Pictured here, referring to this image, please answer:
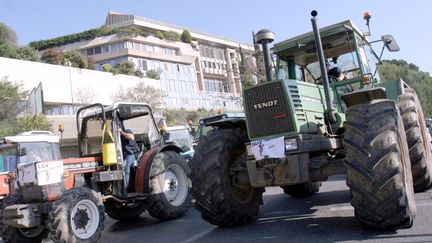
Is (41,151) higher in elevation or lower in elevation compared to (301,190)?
higher

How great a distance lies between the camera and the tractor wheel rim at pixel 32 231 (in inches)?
291

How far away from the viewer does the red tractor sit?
6770mm

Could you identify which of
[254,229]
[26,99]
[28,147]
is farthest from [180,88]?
[254,229]

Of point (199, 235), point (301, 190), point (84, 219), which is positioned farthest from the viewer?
point (301, 190)

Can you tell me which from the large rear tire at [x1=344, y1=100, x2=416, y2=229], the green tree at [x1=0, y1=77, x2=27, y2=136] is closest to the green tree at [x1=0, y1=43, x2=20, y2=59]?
the green tree at [x1=0, y1=77, x2=27, y2=136]

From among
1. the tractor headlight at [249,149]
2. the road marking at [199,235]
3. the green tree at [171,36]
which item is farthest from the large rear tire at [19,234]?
the green tree at [171,36]

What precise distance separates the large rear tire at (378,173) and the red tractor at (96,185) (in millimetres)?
3914

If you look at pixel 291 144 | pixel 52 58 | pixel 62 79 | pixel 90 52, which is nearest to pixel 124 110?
pixel 291 144

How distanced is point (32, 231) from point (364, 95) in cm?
553

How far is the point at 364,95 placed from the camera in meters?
6.01

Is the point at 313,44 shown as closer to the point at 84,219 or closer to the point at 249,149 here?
the point at 249,149

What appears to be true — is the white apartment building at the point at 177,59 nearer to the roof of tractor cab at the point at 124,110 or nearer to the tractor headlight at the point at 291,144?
the roof of tractor cab at the point at 124,110

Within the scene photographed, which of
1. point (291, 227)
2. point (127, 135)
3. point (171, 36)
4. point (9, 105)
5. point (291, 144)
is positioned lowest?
point (291, 227)

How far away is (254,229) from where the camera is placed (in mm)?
6266
